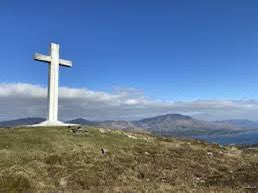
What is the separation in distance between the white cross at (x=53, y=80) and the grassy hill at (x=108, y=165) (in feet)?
13.0

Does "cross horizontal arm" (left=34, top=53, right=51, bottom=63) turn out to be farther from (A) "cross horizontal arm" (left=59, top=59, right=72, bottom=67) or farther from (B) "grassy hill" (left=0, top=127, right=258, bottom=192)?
(B) "grassy hill" (left=0, top=127, right=258, bottom=192)

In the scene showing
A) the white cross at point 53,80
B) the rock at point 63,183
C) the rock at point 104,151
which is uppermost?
the white cross at point 53,80

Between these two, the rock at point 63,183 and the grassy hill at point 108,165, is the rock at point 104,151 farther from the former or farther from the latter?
the rock at point 63,183

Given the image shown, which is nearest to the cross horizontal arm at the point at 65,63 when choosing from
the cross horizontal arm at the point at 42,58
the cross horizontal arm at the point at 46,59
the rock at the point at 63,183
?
the cross horizontal arm at the point at 46,59

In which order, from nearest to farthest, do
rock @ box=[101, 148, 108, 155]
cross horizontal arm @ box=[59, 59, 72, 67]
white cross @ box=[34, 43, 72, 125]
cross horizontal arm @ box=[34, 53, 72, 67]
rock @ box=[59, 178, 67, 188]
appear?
rock @ box=[59, 178, 67, 188] < rock @ box=[101, 148, 108, 155] < cross horizontal arm @ box=[34, 53, 72, 67] < white cross @ box=[34, 43, 72, 125] < cross horizontal arm @ box=[59, 59, 72, 67]

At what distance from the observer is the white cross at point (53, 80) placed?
40125 millimetres

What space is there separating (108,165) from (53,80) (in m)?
16.7

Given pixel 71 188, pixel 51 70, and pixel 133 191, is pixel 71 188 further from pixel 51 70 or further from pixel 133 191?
pixel 51 70

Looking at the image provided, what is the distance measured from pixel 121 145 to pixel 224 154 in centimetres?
1011

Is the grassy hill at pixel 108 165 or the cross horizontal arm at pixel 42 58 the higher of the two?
the cross horizontal arm at pixel 42 58

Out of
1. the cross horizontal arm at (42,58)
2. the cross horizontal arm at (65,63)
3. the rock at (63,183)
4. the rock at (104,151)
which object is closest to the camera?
the rock at (63,183)

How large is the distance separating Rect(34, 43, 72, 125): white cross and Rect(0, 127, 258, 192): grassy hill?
3975mm

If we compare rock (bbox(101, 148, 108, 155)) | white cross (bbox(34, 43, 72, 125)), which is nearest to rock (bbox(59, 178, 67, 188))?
rock (bbox(101, 148, 108, 155))

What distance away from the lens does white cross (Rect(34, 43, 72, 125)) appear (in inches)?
1580
